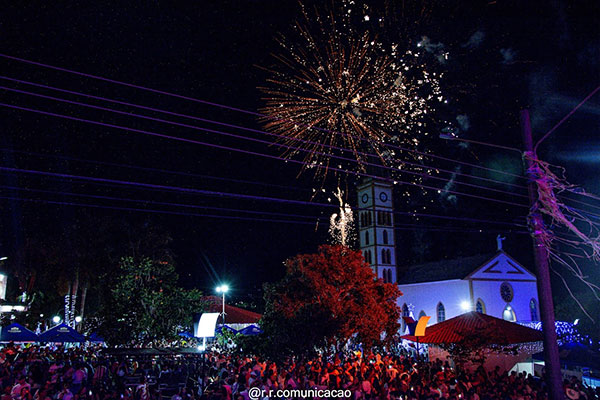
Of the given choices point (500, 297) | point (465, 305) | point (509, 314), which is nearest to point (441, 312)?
point (465, 305)

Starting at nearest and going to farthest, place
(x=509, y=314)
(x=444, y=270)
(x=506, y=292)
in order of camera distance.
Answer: (x=509, y=314)
(x=506, y=292)
(x=444, y=270)

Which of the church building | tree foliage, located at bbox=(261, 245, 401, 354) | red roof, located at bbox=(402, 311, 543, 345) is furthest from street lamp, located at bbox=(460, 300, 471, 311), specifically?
red roof, located at bbox=(402, 311, 543, 345)

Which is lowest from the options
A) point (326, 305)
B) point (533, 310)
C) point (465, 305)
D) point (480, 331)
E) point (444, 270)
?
point (480, 331)

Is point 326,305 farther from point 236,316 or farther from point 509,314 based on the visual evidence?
point 509,314

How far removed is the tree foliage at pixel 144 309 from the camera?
2189cm

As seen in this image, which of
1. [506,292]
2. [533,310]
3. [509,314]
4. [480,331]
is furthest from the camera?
[533,310]

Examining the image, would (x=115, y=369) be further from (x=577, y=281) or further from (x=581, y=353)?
(x=577, y=281)

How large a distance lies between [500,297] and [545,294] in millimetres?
41742

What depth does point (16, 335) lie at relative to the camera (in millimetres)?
23922

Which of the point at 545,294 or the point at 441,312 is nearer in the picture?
the point at 545,294

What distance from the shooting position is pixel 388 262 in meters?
54.8

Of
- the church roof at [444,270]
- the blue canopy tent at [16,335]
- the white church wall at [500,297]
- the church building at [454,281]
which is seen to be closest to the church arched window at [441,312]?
the church building at [454,281]

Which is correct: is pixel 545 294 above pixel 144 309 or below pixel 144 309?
below

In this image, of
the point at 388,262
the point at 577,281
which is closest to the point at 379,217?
the point at 388,262
